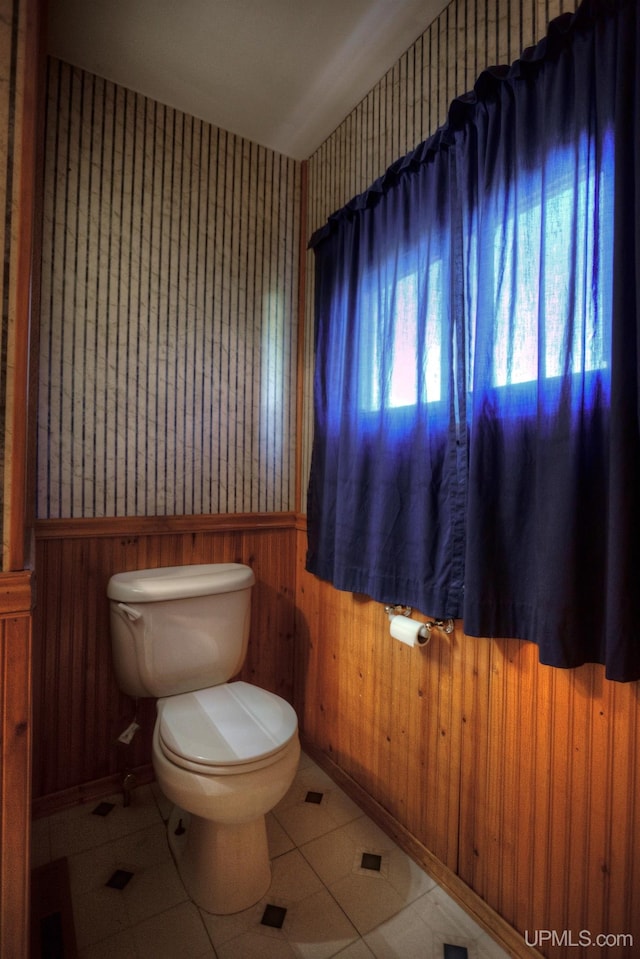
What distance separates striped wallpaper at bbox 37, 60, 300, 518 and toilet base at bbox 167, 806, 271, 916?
103cm

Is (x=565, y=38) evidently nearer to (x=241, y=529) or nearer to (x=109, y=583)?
(x=241, y=529)

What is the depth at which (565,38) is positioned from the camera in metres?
0.96

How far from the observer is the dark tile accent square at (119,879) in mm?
1291

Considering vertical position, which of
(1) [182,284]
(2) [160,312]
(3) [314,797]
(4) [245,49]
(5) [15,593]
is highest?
(4) [245,49]

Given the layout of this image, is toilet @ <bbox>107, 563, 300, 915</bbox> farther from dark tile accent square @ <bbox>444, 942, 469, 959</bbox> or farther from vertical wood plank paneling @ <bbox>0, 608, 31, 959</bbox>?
dark tile accent square @ <bbox>444, 942, 469, 959</bbox>

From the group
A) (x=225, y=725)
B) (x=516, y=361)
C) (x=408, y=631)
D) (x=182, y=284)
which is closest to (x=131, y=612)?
(x=225, y=725)

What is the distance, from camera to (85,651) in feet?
5.28

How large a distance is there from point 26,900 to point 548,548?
1.21 m

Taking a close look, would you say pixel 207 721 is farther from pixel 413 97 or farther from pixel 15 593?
pixel 413 97

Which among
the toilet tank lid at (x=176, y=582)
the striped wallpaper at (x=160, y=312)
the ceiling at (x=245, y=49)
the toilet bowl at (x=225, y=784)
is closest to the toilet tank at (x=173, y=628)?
the toilet tank lid at (x=176, y=582)

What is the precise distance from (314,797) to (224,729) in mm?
664

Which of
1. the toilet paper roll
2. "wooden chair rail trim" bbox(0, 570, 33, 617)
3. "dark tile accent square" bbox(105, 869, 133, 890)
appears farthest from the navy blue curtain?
"dark tile accent square" bbox(105, 869, 133, 890)

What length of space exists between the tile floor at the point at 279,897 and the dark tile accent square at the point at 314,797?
4 centimetres

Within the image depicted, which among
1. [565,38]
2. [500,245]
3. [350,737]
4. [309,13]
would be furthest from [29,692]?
[309,13]
